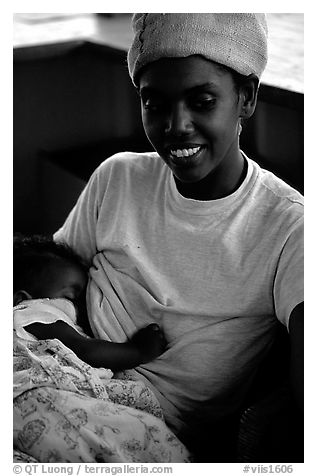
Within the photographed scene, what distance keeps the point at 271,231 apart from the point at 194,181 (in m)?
0.14

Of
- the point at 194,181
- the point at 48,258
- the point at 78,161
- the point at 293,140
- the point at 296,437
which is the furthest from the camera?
the point at 78,161

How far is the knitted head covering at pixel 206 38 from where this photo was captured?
1.04 m

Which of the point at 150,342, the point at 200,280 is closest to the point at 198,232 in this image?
the point at 200,280

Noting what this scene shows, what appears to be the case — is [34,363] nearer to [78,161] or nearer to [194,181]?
[194,181]

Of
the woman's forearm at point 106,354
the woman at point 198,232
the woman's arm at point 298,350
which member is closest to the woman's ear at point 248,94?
the woman at point 198,232

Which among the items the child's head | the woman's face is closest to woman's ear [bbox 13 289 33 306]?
the child's head

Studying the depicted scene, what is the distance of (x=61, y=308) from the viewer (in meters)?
1.27

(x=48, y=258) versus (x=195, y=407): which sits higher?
(x=48, y=258)

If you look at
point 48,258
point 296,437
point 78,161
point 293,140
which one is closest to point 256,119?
Answer: point 293,140

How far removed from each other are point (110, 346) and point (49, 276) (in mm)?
204

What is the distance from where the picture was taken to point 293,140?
5.96 feet

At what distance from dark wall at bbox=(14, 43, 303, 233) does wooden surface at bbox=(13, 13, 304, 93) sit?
0.02 meters

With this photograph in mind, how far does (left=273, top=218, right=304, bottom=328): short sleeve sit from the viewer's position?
41.6 inches

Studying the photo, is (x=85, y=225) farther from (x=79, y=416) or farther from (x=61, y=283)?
(x=79, y=416)
